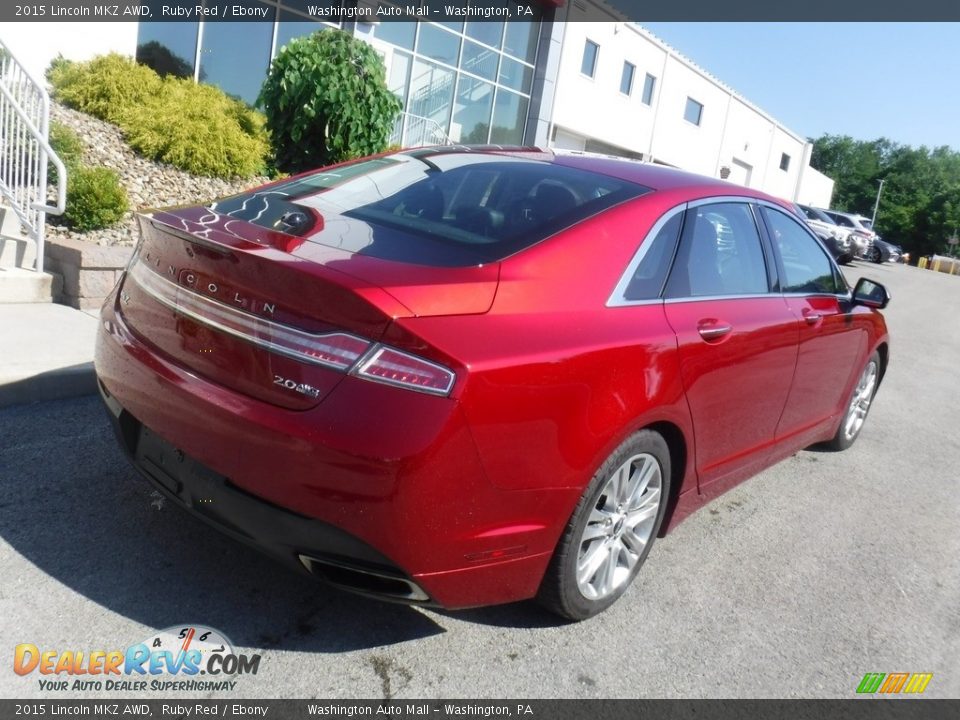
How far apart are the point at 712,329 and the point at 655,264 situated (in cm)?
38

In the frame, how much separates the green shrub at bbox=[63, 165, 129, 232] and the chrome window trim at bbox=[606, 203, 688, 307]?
5.37m

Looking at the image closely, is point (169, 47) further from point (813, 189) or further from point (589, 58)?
point (813, 189)

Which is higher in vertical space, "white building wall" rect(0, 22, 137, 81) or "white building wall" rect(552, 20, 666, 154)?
"white building wall" rect(552, 20, 666, 154)

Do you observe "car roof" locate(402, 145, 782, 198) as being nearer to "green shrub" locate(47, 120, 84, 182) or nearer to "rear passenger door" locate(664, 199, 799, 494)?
"rear passenger door" locate(664, 199, 799, 494)

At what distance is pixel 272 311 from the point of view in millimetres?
2422

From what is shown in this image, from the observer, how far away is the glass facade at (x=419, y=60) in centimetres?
1300

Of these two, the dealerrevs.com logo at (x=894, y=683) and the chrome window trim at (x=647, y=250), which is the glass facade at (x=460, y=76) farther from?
the dealerrevs.com logo at (x=894, y=683)

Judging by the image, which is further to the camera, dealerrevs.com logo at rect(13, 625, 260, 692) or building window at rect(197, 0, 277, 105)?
building window at rect(197, 0, 277, 105)

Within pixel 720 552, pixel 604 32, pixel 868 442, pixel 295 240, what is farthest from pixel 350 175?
pixel 604 32

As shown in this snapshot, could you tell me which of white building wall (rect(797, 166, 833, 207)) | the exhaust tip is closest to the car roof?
the exhaust tip

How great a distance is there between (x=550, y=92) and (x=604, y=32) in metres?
3.53

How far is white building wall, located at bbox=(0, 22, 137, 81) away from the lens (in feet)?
33.8

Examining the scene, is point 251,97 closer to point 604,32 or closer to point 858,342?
point 858,342

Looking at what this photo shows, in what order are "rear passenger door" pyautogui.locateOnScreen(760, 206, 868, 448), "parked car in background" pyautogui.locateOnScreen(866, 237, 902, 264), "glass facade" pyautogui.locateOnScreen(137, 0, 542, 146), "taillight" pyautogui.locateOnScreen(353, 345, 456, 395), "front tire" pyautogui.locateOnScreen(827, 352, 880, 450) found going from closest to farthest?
"taillight" pyautogui.locateOnScreen(353, 345, 456, 395) → "rear passenger door" pyautogui.locateOnScreen(760, 206, 868, 448) → "front tire" pyautogui.locateOnScreen(827, 352, 880, 450) → "glass facade" pyautogui.locateOnScreen(137, 0, 542, 146) → "parked car in background" pyautogui.locateOnScreen(866, 237, 902, 264)
